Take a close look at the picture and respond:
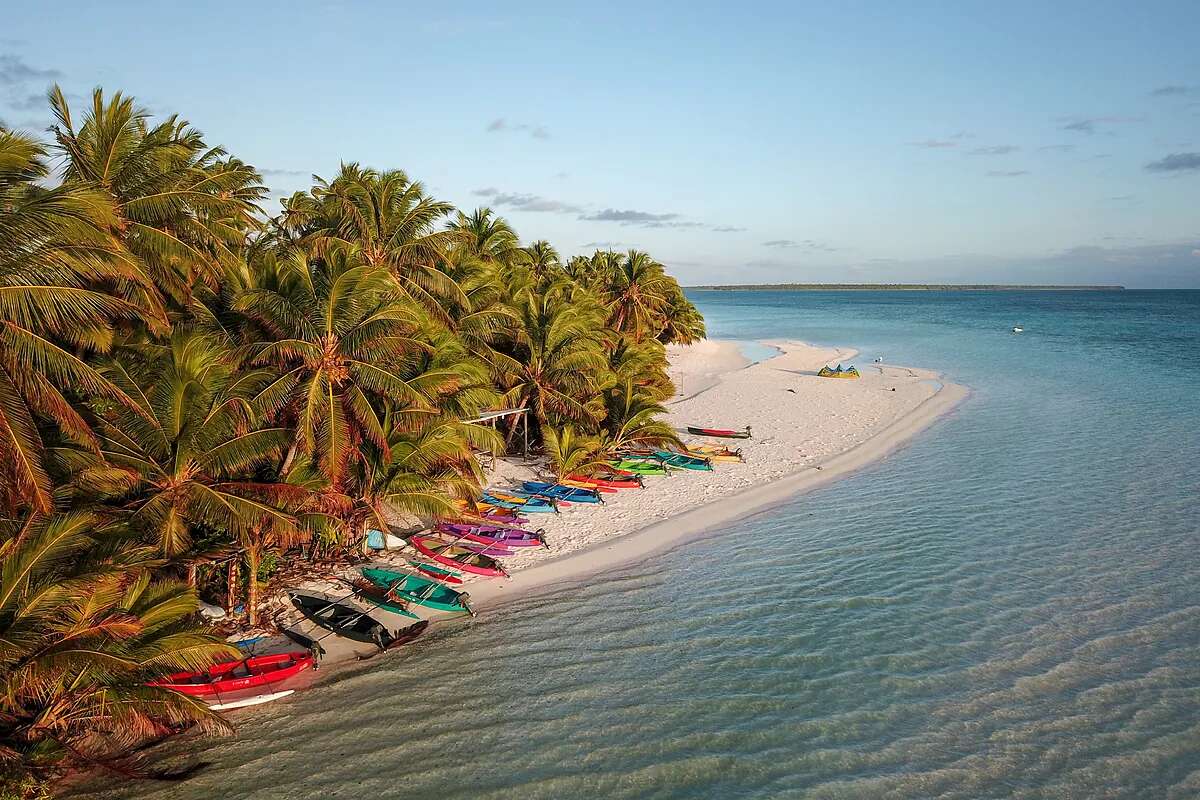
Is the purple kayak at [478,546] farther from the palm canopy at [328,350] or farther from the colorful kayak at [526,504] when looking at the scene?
the palm canopy at [328,350]

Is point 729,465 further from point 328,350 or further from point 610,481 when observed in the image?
point 328,350

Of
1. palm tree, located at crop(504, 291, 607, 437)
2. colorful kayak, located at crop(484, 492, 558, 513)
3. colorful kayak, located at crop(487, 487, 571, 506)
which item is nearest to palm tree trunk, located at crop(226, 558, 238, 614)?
colorful kayak, located at crop(484, 492, 558, 513)

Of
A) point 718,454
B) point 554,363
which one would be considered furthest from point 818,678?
point 718,454

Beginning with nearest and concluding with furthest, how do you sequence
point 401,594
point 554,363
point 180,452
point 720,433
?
point 180,452 < point 401,594 < point 554,363 < point 720,433

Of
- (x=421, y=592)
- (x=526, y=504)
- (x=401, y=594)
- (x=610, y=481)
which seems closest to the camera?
Answer: (x=401, y=594)

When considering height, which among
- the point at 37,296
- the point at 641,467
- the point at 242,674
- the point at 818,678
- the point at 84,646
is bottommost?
the point at 818,678

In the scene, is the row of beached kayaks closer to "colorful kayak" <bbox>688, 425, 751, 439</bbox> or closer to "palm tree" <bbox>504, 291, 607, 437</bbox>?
"palm tree" <bbox>504, 291, 607, 437</bbox>

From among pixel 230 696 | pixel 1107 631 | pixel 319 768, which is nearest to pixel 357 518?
pixel 230 696

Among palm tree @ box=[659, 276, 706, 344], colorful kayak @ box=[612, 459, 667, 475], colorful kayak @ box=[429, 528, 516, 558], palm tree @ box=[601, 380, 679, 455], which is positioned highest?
palm tree @ box=[659, 276, 706, 344]
